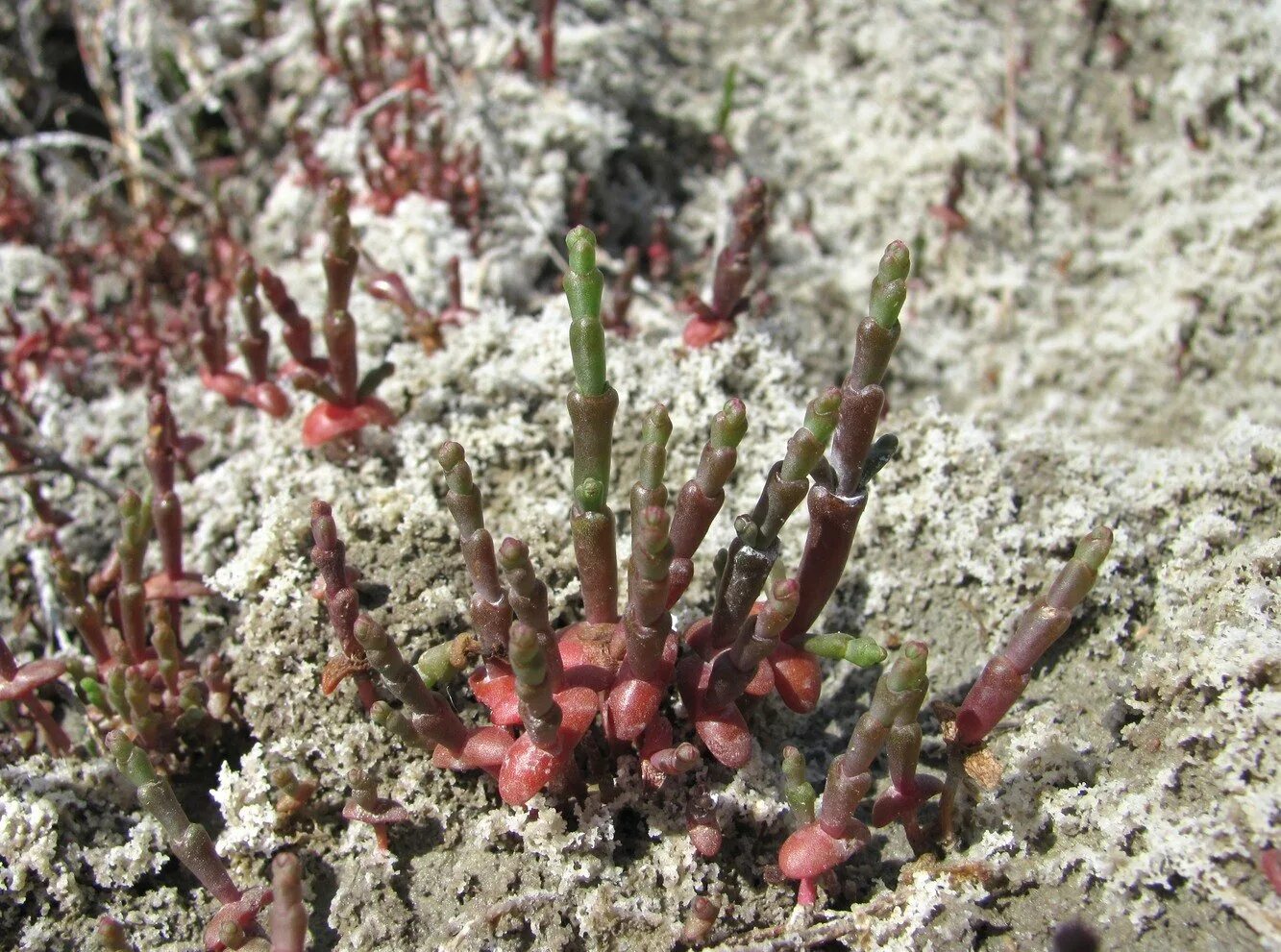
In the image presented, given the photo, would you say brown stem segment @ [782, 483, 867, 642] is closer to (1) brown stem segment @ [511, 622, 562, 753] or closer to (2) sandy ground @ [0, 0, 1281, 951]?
(2) sandy ground @ [0, 0, 1281, 951]

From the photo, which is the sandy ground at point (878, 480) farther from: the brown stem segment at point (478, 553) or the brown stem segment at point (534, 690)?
the brown stem segment at point (478, 553)

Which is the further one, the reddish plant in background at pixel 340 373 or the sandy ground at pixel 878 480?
the reddish plant in background at pixel 340 373

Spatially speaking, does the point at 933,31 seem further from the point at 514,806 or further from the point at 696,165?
the point at 514,806

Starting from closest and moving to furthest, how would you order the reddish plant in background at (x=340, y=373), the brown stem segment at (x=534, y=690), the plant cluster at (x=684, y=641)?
the brown stem segment at (x=534, y=690)
the plant cluster at (x=684, y=641)
the reddish plant in background at (x=340, y=373)

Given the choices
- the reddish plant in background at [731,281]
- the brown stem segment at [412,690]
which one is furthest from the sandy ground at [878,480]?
the brown stem segment at [412,690]

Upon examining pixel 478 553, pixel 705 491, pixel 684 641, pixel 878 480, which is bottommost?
pixel 684 641

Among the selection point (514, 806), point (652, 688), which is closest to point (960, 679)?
point (652, 688)

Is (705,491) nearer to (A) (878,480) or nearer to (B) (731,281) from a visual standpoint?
(A) (878,480)

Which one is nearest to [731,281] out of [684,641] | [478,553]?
[684,641]

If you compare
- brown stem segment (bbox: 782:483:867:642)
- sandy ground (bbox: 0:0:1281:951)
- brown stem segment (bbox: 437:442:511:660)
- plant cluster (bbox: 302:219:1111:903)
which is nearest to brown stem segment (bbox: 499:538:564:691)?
plant cluster (bbox: 302:219:1111:903)
